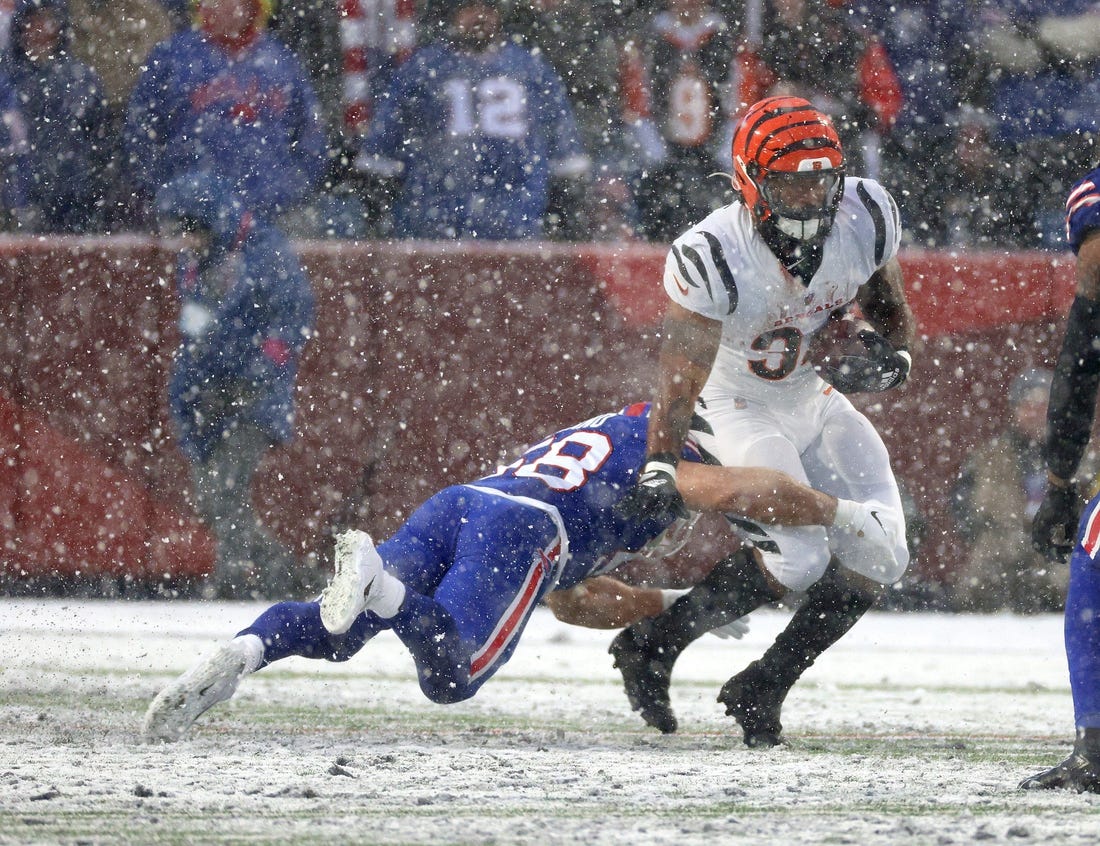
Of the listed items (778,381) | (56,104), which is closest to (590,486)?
(778,381)

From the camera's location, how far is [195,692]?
3643 mm

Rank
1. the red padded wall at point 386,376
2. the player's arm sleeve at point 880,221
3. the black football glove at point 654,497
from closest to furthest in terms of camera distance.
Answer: the black football glove at point 654,497 → the player's arm sleeve at point 880,221 → the red padded wall at point 386,376

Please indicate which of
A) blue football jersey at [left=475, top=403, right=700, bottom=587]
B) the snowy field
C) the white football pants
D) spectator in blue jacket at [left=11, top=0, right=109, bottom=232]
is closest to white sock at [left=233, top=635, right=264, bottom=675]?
the snowy field

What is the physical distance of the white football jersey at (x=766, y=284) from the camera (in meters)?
4.26

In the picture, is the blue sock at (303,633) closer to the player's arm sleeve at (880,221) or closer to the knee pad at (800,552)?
the knee pad at (800,552)

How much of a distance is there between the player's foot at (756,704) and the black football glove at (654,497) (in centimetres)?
49

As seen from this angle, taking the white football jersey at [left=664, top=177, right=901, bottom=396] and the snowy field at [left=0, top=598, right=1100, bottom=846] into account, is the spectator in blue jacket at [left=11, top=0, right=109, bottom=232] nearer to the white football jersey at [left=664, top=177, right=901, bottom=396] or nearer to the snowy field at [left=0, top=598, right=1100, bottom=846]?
the snowy field at [left=0, top=598, right=1100, bottom=846]

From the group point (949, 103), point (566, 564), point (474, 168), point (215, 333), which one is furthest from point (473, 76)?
point (566, 564)

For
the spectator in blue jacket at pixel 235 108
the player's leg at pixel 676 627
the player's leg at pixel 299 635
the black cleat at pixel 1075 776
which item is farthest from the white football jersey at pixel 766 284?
the spectator in blue jacket at pixel 235 108

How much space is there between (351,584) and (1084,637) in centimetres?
150

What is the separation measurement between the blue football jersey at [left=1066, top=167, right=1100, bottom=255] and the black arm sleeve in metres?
0.13

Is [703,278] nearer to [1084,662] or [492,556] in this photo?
[492,556]

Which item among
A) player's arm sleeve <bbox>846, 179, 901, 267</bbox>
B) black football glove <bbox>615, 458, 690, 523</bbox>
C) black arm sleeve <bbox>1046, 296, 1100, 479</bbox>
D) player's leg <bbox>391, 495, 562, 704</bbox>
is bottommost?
player's leg <bbox>391, 495, 562, 704</bbox>

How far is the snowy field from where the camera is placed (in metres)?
2.70
